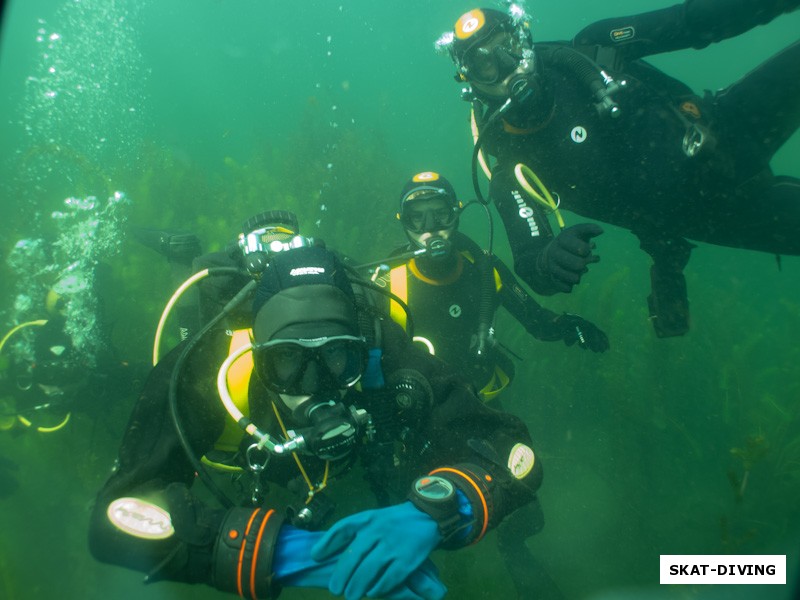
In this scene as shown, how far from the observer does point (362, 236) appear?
10.2 m

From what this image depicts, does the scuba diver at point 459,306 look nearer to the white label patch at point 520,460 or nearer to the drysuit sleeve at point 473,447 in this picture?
the drysuit sleeve at point 473,447

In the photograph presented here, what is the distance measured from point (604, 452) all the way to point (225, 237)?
25.2ft

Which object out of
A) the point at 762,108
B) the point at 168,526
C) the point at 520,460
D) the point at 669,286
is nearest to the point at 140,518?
the point at 168,526

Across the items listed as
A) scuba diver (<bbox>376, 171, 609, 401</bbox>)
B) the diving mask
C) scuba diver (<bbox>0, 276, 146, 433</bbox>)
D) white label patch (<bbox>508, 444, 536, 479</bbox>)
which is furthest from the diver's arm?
scuba diver (<bbox>0, 276, 146, 433</bbox>)

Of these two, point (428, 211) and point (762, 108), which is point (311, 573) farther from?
point (762, 108)

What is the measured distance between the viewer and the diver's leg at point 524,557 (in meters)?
5.05

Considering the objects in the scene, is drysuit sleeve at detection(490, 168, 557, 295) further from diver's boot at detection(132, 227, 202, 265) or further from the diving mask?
diver's boot at detection(132, 227, 202, 265)

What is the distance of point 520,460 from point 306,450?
1267 mm

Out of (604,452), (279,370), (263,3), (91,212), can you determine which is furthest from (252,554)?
(263,3)

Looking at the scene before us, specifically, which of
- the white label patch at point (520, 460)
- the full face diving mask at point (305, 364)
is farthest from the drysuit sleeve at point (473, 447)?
the full face diving mask at point (305, 364)

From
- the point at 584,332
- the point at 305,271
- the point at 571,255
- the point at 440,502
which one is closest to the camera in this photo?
the point at 440,502

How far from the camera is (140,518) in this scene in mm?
2053

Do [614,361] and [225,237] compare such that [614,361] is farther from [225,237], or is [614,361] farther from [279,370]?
[225,237]

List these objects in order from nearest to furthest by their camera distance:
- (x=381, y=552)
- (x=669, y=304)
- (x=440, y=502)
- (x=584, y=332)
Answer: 1. (x=381, y=552)
2. (x=440, y=502)
3. (x=669, y=304)
4. (x=584, y=332)
